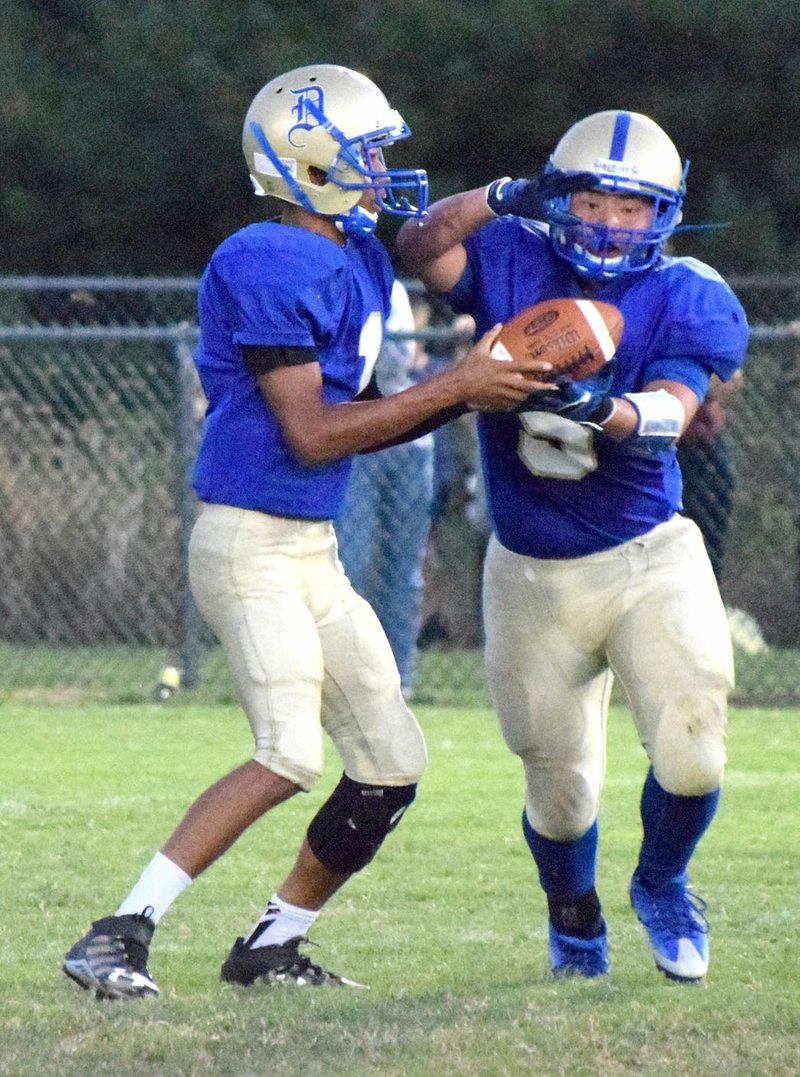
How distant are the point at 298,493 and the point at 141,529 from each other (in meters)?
6.51

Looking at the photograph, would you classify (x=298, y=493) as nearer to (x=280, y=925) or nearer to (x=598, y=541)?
(x=598, y=541)

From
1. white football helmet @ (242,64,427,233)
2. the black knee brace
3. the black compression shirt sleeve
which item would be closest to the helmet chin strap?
white football helmet @ (242,64,427,233)

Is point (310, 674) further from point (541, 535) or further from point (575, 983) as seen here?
point (575, 983)

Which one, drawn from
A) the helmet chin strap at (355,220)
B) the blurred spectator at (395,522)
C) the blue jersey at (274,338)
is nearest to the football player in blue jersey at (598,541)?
the helmet chin strap at (355,220)

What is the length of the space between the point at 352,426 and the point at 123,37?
10295 millimetres

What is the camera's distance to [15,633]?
34.6ft

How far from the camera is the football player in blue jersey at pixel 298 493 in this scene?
401 cm

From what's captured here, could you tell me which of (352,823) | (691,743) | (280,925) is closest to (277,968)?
(280,925)

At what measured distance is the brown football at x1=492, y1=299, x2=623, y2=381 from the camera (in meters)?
3.99

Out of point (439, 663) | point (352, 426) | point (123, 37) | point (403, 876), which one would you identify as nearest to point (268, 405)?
point (352, 426)

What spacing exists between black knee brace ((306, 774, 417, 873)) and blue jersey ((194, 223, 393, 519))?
58cm

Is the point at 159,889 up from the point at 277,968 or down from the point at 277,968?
up

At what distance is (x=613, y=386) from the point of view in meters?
4.27

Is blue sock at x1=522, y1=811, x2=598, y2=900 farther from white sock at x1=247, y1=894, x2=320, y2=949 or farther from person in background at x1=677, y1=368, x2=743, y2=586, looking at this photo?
person in background at x1=677, y1=368, x2=743, y2=586
